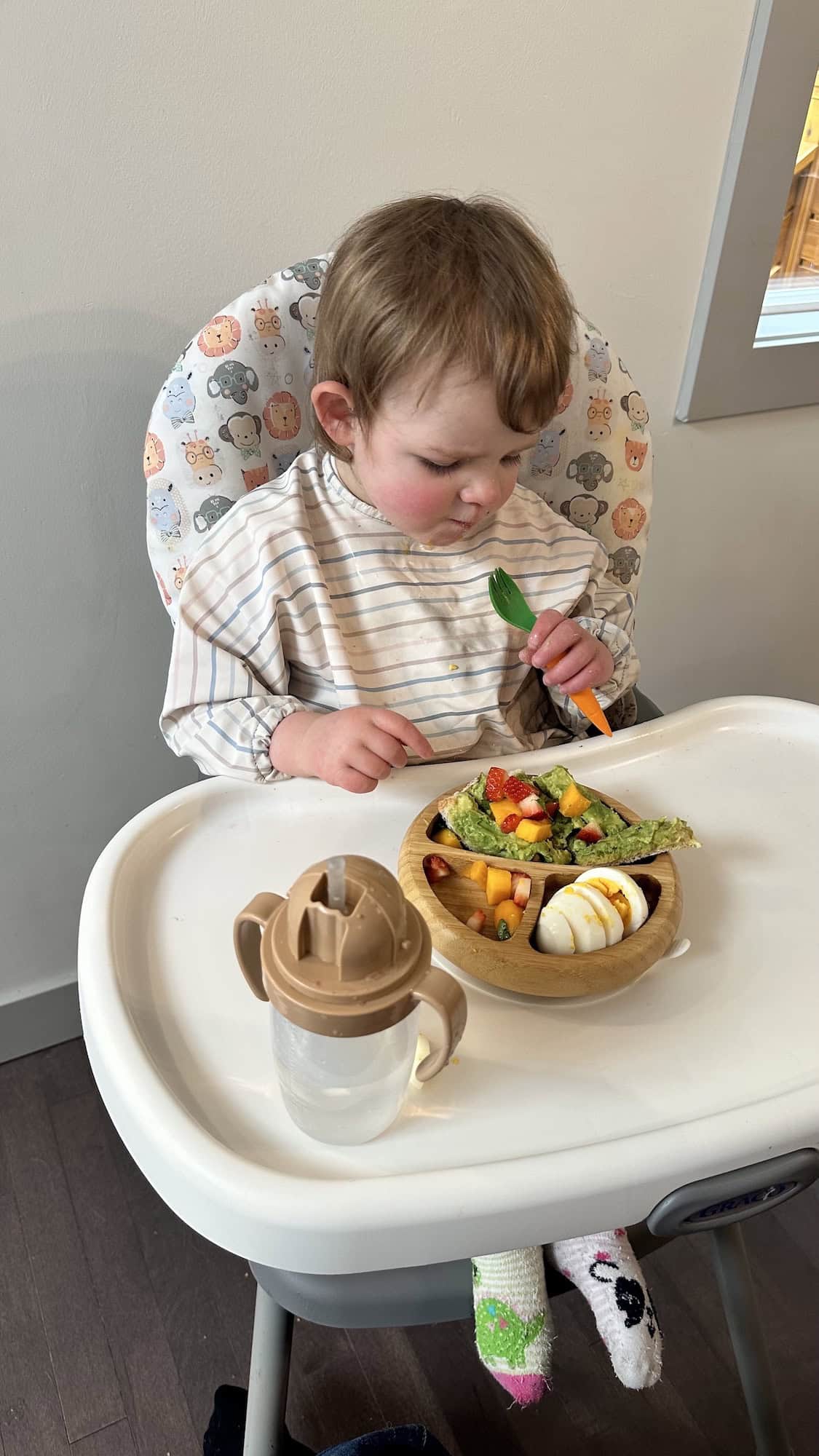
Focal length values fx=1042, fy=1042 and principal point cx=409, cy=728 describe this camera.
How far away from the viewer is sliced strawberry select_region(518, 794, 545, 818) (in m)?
0.71

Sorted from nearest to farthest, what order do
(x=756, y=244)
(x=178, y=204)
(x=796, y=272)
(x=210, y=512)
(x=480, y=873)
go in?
(x=480, y=873), (x=210, y=512), (x=178, y=204), (x=756, y=244), (x=796, y=272)

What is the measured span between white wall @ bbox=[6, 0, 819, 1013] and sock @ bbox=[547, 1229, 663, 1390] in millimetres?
813

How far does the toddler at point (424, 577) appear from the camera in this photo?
2.45ft

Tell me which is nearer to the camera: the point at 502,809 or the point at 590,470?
the point at 502,809

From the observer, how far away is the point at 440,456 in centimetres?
79

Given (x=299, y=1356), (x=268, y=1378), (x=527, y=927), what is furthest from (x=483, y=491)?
(x=299, y=1356)

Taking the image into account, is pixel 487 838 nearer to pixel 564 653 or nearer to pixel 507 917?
pixel 507 917

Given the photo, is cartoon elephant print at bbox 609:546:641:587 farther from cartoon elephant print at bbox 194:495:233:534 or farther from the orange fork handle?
cartoon elephant print at bbox 194:495:233:534

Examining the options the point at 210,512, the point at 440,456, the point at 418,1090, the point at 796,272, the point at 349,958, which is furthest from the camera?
the point at 796,272

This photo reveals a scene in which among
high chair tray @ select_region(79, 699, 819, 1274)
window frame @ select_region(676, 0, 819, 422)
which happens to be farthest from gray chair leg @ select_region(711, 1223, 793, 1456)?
window frame @ select_region(676, 0, 819, 422)

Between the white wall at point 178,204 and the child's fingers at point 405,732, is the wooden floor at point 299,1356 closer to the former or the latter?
the white wall at point 178,204

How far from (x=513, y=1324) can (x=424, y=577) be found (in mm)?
568

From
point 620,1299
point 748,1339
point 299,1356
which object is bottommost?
point 299,1356

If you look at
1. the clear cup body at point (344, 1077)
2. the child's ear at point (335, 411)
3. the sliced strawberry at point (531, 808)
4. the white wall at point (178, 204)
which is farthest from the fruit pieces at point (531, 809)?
the white wall at point (178, 204)
